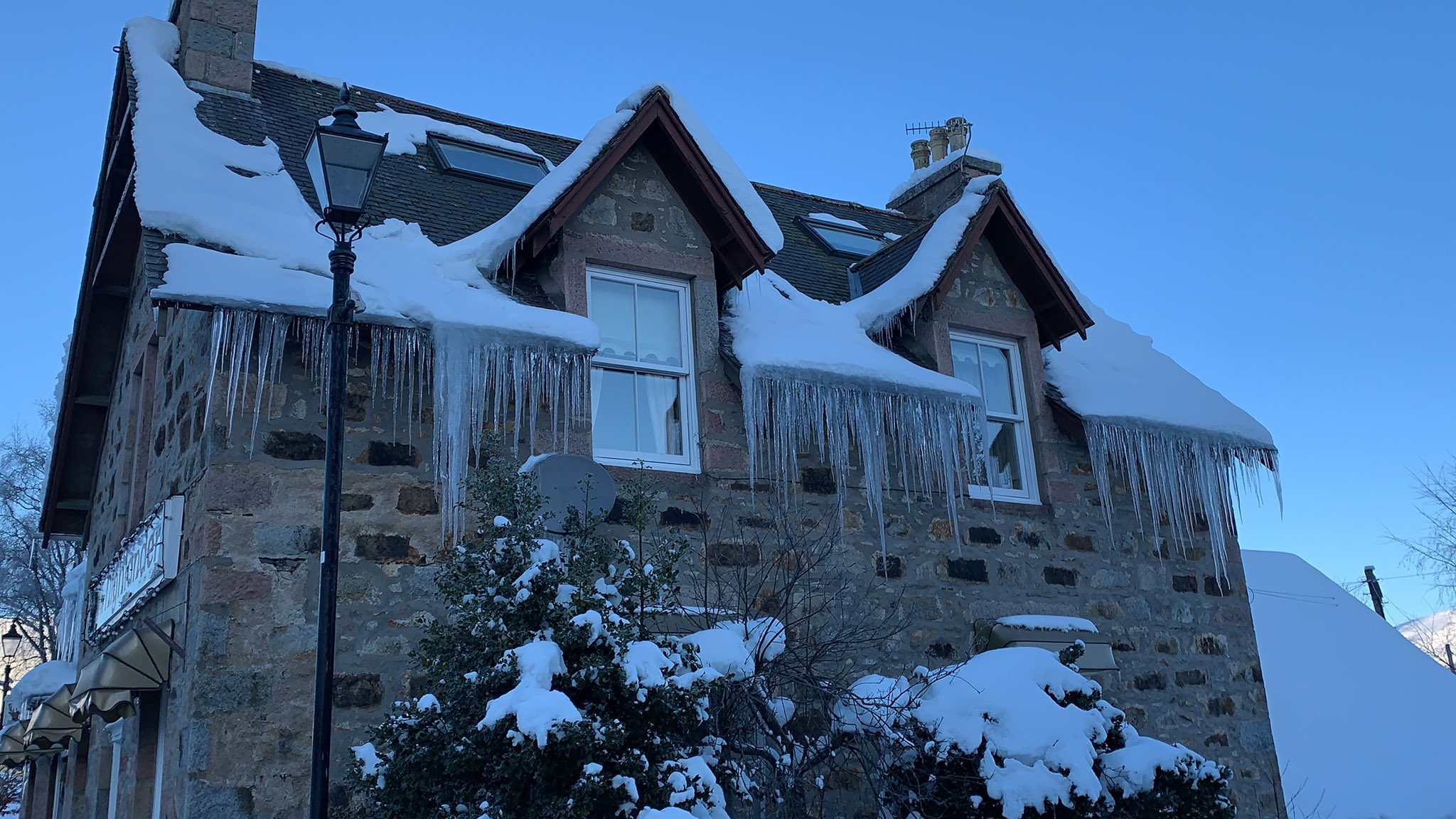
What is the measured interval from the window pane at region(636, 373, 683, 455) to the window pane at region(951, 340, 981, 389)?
8.27 feet

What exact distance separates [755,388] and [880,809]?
275cm

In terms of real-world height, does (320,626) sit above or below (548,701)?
above

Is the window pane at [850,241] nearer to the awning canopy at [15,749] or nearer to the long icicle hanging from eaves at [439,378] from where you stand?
the long icicle hanging from eaves at [439,378]

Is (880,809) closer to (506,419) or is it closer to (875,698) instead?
(875,698)

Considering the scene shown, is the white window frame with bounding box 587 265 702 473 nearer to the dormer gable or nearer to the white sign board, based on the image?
the dormer gable

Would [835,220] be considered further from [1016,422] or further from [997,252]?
[1016,422]

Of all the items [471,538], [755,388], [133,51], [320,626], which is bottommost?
[320,626]

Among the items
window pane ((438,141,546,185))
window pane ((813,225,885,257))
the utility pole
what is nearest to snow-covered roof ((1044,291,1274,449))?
window pane ((813,225,885,257))

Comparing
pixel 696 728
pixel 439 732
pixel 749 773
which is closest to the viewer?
pixel 439 732

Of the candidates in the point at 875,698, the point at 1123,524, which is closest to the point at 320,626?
the point at 875,698

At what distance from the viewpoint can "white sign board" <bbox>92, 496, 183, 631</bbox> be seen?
6777mm

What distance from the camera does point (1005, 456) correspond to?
9.27 m

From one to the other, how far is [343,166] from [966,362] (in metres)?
5.66

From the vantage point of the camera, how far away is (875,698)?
21.0 ft
